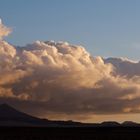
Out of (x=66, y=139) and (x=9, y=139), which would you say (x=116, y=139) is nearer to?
(x=66, y=139)

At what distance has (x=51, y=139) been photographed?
12744 centimetres

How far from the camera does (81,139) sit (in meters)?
128

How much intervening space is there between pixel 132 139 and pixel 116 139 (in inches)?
186

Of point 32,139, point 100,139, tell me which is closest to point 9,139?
point 32,139

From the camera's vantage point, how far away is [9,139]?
122m

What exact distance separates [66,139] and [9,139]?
14951mm

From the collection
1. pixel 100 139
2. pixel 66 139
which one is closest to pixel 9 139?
pixel 66 139

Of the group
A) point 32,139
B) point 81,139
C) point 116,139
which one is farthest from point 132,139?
point 32,139

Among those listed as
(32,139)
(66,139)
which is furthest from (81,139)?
(32,139)

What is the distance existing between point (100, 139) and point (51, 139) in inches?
495

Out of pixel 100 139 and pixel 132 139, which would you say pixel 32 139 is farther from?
pixel 132 139

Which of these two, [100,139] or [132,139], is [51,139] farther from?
[132,139]

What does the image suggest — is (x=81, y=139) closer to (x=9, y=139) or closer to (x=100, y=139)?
(x=100, y=139)
